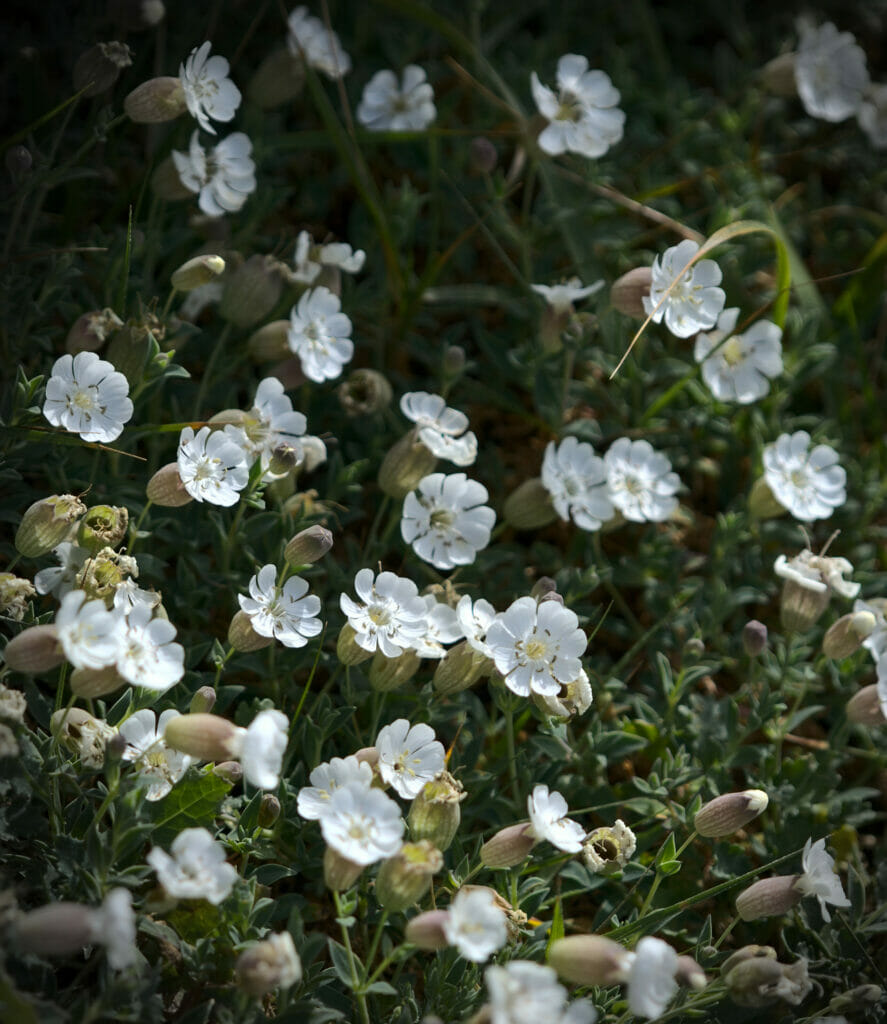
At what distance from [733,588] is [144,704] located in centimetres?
145

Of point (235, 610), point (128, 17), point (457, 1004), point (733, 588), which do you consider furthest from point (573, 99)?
point (457, 1004)

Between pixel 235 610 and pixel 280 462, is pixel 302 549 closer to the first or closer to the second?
pixel 280 462

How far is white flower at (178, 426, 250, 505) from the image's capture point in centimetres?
187

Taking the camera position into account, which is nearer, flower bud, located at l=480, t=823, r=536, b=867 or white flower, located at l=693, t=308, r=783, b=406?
flower bud, located at l=480, t=823, r=536, b=867

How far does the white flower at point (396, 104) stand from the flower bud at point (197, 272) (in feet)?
2.87

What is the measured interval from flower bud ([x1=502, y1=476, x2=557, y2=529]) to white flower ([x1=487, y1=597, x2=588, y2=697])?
1.36ft

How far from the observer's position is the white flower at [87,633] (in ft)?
4.93

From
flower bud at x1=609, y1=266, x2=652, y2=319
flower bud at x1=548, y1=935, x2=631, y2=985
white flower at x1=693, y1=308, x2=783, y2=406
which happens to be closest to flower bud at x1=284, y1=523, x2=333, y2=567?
flower bud at x1=548, y1=935, x2=631, y2=985

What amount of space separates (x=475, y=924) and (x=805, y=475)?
1444 millimetres

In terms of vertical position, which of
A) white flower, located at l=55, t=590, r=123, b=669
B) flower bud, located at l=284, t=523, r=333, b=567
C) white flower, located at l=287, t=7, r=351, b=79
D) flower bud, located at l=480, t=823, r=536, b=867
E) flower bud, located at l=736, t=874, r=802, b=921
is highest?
white flower, located at l=287, t=7, r=351, b=79

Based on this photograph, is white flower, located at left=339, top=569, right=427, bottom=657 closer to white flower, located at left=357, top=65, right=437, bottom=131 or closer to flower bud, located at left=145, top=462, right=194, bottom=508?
flower bud, located at left=145, top=462, right=194, bottom=508

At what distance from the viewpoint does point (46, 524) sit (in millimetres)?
1714

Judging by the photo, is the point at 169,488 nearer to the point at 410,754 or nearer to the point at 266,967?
the point at 410,754

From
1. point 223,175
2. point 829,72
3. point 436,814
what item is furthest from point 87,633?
point 829,72
